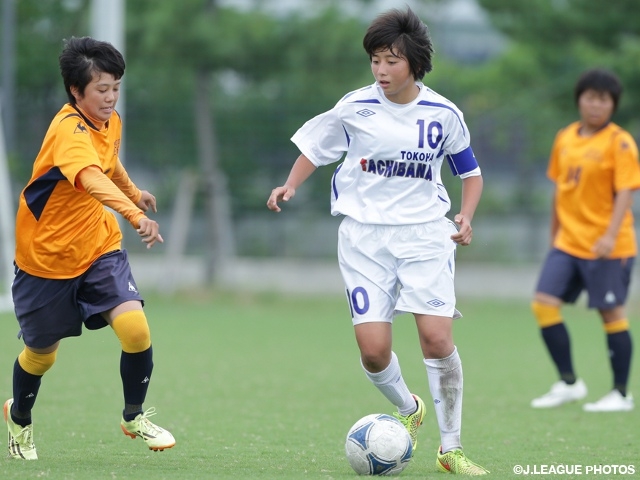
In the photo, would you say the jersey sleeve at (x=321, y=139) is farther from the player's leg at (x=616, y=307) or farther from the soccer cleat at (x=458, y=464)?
the player's leg at (x=616, y=307)

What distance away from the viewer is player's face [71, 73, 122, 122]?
5.31 meters

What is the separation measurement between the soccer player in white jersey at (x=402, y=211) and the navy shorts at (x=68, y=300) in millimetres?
858

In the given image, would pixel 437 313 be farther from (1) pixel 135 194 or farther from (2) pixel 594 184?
(2) pixel 594 184

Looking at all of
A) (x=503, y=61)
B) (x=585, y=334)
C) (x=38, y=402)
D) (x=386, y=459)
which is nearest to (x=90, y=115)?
(x=386, y=459)

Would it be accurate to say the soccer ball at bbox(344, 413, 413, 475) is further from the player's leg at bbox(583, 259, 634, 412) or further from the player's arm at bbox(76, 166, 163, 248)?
the player's leg at bbox(583, 259, 634, 412)

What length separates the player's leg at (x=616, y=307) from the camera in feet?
26.6

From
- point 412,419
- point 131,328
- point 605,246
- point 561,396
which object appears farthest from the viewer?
point 561,396

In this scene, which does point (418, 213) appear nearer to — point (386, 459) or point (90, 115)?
point (386, 459)

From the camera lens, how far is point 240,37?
18.8 m

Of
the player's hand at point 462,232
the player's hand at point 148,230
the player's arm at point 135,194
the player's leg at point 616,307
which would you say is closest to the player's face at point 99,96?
the player's arm at point 135,194

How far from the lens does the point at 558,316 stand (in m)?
8.26

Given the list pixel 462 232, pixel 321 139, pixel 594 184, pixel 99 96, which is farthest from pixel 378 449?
pixel 594 184

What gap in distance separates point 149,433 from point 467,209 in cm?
191

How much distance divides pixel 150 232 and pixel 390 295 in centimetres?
130
